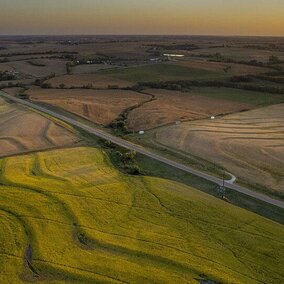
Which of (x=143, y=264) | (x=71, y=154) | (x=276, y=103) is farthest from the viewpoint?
(x=276, y=103)

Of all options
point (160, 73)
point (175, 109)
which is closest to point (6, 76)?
point (160, 73)

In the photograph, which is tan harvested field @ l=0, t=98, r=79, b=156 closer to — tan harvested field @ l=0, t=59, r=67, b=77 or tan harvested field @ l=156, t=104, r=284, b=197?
tan harvested field @ l=156, t=104, r=284, b=197

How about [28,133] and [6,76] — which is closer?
[28,133]

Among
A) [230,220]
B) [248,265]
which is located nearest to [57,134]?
[230,220]

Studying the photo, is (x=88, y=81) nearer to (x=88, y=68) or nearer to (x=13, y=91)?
(x=13, y=91)

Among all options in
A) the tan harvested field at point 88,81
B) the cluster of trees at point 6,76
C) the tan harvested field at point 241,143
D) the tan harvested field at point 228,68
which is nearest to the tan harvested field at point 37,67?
the cluster of trees at point 6,76

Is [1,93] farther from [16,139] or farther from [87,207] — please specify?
[87,207]

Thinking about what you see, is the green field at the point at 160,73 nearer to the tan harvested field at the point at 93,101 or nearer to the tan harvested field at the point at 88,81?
the tan harvested field at the point at 88,81
